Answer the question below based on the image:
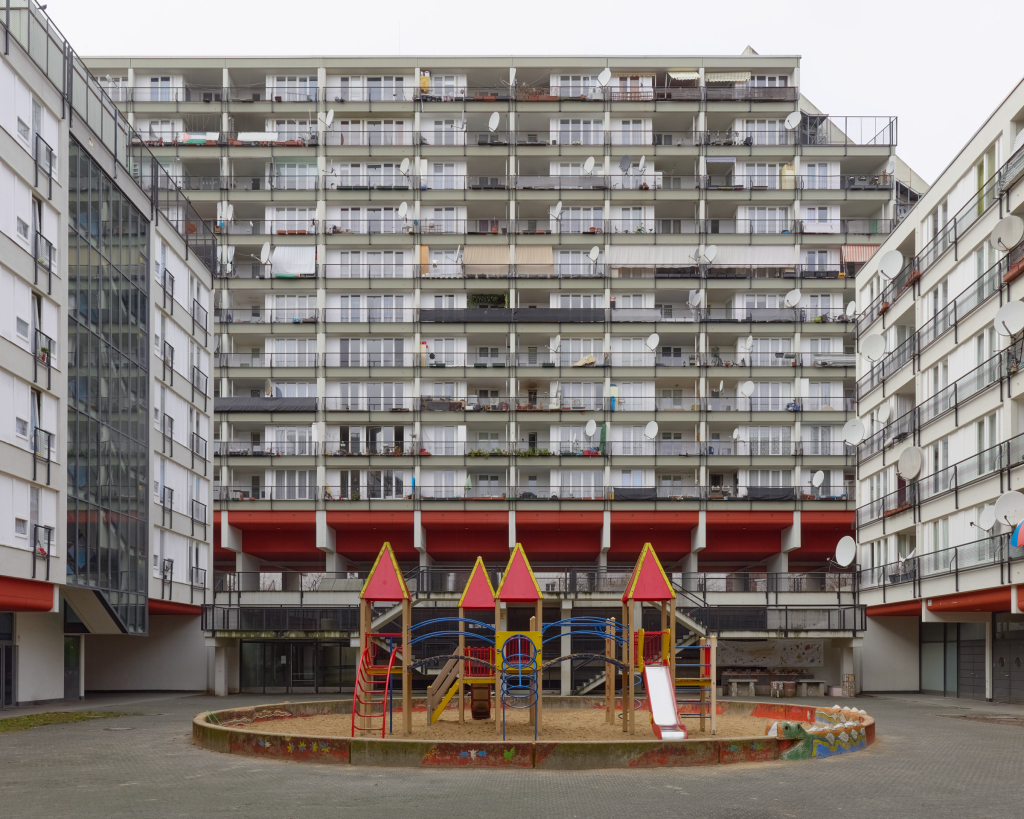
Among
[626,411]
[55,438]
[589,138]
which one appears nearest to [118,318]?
[55,438]

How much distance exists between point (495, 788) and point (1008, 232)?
2640cm

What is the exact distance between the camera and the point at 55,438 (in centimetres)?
3616

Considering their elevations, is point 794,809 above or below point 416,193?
below

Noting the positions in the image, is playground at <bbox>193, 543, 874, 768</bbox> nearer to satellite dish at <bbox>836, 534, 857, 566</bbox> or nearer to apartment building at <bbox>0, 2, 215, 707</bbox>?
apartment building at <bbox>0, 2, 215, 707</bbox>

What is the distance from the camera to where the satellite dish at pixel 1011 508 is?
3456 cm

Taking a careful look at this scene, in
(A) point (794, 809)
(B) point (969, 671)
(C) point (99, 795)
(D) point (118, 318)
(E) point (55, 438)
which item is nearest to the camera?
(A) point (794, 809)

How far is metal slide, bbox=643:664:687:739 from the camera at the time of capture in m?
23.5

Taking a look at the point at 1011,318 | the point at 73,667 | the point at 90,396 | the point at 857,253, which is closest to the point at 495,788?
the point at 1011,318

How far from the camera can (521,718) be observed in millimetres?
28672

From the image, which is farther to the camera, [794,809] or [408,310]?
[408,310]

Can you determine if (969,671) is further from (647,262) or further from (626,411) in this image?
(647,262)

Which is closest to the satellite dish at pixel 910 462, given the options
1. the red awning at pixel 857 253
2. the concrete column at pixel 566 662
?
the concrete column at pixel 566 662

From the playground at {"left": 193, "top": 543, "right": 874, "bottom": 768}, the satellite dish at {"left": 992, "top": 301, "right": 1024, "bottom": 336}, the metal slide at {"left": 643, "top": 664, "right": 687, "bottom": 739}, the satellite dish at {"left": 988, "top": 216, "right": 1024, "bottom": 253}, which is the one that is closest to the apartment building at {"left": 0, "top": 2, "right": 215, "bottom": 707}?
the playground at {"left": 193, "top": 543, "right": 874, "bottom": 768}

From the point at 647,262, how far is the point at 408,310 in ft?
44.9
